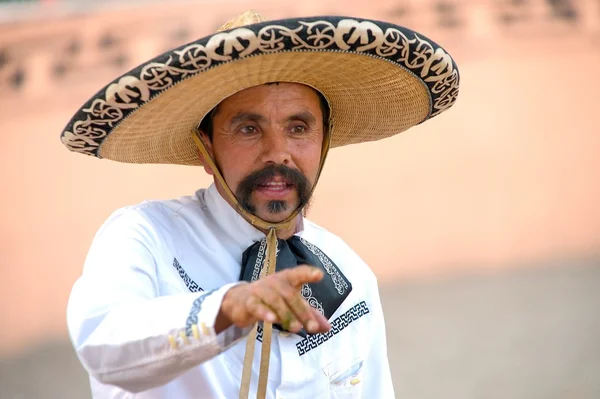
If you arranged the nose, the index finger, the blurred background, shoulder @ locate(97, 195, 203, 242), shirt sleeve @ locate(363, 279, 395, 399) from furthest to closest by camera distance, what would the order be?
the blurred background → shirt sleeve @ locate(363, 279, 395, 399) → the nose → shoulder @ locate(97, 195, 203, 242) → the index finger

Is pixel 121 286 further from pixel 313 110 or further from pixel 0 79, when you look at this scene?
pixel 0 79

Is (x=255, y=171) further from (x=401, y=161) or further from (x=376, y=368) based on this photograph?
(x=401, y=161)

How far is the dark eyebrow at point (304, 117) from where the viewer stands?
286 cm

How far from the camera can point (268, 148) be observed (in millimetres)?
2809

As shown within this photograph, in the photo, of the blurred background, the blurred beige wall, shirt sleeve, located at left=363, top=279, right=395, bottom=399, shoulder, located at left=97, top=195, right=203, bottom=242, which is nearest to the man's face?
shoulder, located at left=97, top=195, right=203, bottom=242

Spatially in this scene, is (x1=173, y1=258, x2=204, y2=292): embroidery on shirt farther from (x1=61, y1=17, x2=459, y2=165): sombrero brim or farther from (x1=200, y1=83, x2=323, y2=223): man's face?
(x1=61, y1=17, x2=459, y2=165): sombrero brim

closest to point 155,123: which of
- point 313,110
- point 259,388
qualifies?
point 313,110

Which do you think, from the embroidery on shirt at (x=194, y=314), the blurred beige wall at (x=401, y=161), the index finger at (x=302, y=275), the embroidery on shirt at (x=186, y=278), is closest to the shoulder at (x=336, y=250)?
the embroidery on shirt at (x=186, y=278)

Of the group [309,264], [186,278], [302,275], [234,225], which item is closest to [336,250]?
[309,264]

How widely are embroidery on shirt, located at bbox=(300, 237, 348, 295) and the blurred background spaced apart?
8.83ft

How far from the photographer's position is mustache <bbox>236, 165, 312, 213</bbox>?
2805 millimetres

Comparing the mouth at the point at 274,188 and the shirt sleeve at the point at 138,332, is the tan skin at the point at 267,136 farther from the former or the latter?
the shirt sleeve at the point at 138,332

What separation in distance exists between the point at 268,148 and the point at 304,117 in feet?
0.50

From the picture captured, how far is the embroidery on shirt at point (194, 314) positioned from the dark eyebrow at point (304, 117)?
0.89 m
